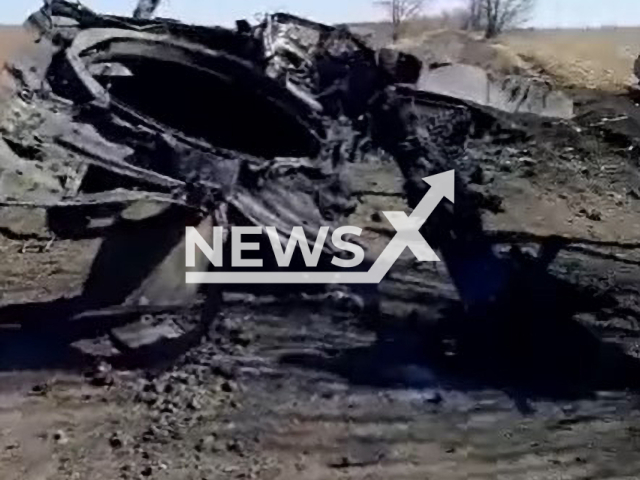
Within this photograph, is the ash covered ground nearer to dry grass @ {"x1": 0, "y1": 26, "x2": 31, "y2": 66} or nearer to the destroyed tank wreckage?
the destroyed tank wreckage

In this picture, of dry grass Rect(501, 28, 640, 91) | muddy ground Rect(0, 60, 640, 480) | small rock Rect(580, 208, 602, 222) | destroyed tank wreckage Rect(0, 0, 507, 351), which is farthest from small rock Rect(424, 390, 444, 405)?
dry grass Rect(501, 28, 640, 91)

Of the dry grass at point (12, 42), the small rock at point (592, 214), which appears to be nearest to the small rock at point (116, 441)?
the dry grass at point (12, 42)

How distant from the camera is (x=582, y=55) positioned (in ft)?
62.3

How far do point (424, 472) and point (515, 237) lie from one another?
3539mm

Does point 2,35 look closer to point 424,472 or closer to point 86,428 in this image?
point 86,428

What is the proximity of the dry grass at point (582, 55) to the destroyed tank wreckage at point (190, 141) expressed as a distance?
21.7ft

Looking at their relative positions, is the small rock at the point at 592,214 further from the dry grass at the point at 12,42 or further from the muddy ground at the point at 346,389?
the dry grass at the point at 12,42

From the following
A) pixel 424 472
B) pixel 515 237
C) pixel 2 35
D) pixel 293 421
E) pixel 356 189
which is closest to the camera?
pixel 424 472

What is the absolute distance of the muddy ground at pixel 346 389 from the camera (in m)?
4.15

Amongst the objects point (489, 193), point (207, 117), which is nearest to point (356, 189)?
point (489, 193)

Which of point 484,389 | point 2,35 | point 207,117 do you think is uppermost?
point 2,35

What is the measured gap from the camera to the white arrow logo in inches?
230

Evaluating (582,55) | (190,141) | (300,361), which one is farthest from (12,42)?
(582,55)

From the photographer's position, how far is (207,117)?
30.5 feet
